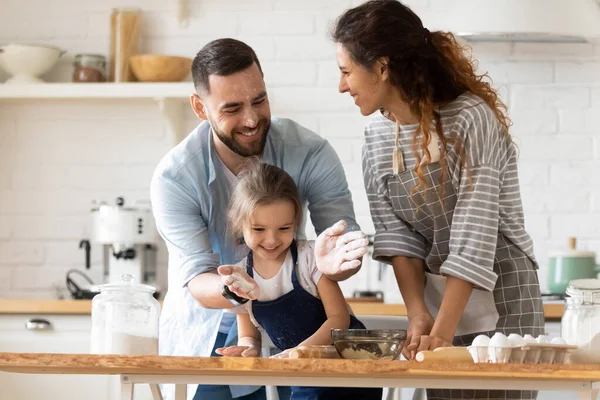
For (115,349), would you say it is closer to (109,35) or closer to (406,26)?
(406,26)

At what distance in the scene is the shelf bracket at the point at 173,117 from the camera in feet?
13.0

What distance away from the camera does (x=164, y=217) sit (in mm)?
2238

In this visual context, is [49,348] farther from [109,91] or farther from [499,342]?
[499,342]

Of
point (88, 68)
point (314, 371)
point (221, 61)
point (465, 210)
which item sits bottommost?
point (314, 371)

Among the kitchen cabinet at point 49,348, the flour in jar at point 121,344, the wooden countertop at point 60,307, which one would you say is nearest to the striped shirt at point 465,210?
the flour in jar at point 121,344

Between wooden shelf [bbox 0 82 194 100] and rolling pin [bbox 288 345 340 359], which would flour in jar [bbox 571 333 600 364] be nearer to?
rolling pin [bbox 288 345 340 359]

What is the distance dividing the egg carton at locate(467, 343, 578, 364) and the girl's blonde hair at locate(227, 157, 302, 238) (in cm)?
63

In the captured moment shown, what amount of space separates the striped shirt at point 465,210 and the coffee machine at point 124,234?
70.7 inches

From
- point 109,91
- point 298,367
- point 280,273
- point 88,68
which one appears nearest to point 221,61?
point 280,273

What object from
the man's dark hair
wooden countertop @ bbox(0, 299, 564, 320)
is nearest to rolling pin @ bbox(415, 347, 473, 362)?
the man's dark hair

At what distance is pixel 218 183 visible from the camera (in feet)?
7.47

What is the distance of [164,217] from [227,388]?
417mm

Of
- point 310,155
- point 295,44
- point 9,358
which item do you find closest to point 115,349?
Result: point 9,358

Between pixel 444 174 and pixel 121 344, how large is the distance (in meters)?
0.72
